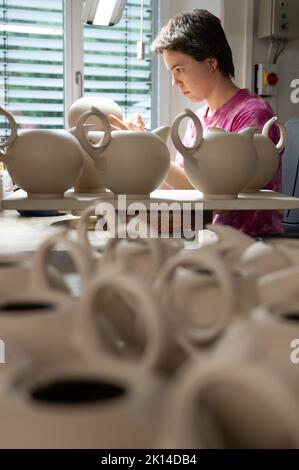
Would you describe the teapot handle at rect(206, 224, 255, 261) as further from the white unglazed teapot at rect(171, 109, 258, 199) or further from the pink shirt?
the pink shirt

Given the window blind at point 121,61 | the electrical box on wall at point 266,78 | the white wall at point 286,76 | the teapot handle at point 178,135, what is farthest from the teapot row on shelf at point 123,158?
the window blind at point 121,61

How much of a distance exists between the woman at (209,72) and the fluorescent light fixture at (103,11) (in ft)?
1.24

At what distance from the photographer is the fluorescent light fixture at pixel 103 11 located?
2.22 m

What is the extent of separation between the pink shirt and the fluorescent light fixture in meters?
0.53

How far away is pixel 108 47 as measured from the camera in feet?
11.5

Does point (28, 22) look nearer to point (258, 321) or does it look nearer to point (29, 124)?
point (29, 124)

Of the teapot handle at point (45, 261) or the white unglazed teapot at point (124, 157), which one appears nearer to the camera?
the teapot handle at point (45, 261)

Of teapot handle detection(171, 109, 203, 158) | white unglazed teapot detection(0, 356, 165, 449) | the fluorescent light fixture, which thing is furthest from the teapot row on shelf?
the fluorescent light fixture

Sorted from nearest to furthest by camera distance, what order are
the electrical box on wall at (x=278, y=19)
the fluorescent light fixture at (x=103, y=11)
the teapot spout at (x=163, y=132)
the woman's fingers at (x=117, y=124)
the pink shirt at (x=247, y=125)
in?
1. the teapot spout at (x=163, y=132)
2. the woman's fingers at (x=117, y=124)
3. the pink shirt at (x=247, y=125)
4. the fluorescent light fixture at (x=103, y=11)
5. the electrical box on wall at (x=278, y=19)

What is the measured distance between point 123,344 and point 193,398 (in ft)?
0.67

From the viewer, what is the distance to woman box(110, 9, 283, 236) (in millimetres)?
1817

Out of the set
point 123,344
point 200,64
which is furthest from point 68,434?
point 200,64

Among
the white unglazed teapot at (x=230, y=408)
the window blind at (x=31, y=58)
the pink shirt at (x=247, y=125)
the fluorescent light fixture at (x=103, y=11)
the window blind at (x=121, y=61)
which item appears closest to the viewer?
the white unglazed teapot at (x=230, y=408)

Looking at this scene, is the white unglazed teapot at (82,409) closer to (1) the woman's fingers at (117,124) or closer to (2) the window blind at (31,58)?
(1) the woman's fingers at (117,124)
